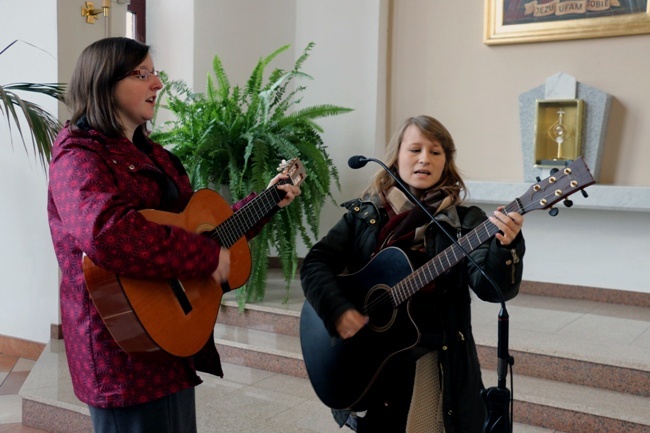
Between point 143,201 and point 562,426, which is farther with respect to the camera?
point 562,426

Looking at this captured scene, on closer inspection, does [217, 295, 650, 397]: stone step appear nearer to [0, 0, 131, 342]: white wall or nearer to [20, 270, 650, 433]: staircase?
[20, 270, 650, 433]: staircase

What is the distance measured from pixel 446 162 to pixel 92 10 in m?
2.80

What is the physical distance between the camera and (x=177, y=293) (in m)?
1.70

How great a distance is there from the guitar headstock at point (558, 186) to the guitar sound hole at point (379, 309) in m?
0.45

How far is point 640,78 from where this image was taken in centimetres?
454

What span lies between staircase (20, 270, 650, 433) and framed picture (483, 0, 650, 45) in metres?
1.69

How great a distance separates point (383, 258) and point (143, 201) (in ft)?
2.08

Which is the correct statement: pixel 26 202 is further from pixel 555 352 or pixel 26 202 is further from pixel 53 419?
pixel 555 352

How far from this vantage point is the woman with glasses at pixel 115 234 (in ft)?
5.08

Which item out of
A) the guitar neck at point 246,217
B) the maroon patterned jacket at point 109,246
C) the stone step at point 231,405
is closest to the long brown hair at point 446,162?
the guitar neck at point 246,217

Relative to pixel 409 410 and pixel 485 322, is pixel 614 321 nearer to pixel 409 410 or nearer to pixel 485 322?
pixel 485 322

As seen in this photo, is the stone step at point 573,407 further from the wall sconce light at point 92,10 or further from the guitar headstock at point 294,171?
the wall sconce light at point 92,10

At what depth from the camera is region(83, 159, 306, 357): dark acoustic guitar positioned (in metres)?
1.60

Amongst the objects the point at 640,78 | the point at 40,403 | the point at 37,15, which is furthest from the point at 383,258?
the point at 640,78
